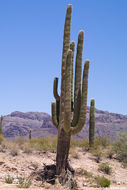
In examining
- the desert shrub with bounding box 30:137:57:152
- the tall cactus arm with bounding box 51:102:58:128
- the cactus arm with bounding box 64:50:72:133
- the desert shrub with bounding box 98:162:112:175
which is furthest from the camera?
the desert shrub with bounding box 30:137:57:152

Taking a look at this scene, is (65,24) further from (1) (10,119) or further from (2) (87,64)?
(1) (10,119)

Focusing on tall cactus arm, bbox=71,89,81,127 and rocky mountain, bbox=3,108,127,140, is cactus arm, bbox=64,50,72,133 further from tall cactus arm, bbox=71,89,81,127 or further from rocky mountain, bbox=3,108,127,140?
rocky mountain, bbox=3,108,127,140

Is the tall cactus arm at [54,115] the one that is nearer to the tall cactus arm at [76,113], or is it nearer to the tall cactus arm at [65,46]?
the tall cactus arm at [65,46]

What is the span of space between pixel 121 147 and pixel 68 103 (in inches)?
408

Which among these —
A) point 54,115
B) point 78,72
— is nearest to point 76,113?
point 54,115

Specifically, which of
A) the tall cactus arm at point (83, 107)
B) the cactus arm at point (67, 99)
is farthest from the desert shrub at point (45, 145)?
the cactus arm at point (67, 99)

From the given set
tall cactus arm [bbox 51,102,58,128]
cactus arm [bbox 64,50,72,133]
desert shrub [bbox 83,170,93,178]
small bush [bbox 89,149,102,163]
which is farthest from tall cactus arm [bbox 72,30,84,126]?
small bush [bbox 89,149,102,163]

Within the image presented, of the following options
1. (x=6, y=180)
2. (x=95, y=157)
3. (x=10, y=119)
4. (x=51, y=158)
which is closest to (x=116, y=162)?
(x=95, y=157)

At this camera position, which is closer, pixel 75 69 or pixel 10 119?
pixel 75 69

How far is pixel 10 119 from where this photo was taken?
431 ft

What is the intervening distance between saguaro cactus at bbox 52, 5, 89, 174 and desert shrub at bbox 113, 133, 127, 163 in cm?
776

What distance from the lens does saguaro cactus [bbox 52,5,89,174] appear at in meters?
11.3

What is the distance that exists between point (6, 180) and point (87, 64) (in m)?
6.32

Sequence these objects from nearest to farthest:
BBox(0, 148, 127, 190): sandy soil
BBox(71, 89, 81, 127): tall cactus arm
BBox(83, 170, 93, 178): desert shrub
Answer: BBox(71, 89, 81, 127): tall cactus arm
BBox(0, 148, 127, 190): sandy soil
BBox(83, 170, 93, 178): desert shrub
